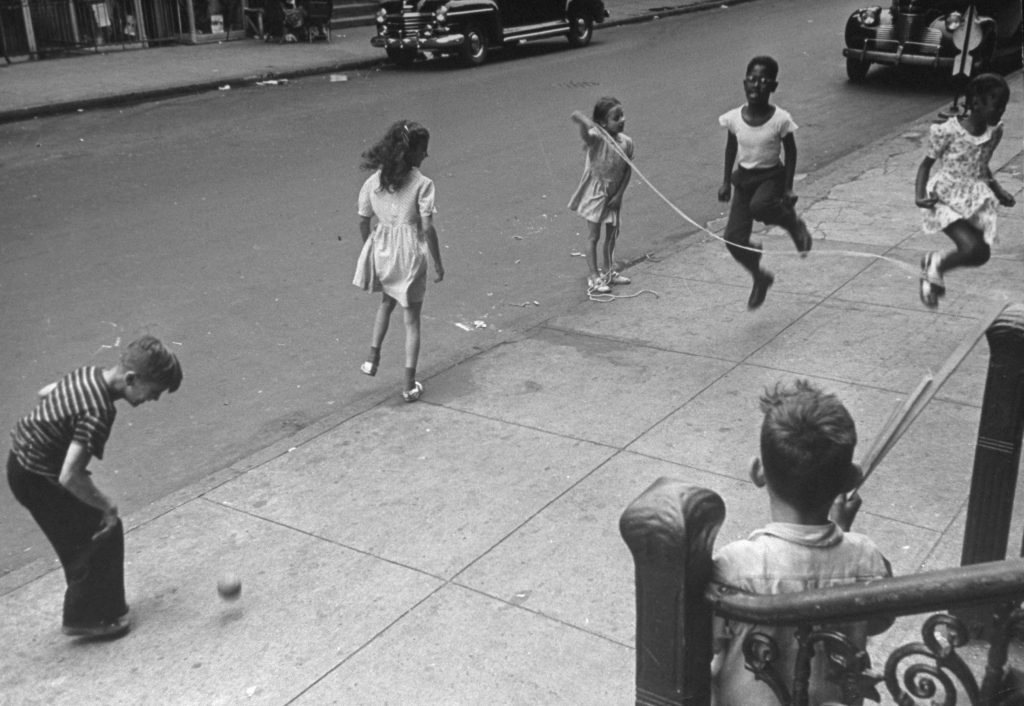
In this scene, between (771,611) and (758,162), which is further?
(758,162)

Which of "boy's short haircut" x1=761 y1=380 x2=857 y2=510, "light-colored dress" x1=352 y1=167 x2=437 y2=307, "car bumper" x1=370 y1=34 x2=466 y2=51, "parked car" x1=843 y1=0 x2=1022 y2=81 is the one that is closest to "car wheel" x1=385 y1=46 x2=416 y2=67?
"car bumper" x1=370 y1=34 x2=466 y2=51

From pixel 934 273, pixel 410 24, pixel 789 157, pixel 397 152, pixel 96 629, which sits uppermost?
pixel 397 152

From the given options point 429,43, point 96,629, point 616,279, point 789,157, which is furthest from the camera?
point 429,43

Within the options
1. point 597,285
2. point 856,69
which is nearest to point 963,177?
point 597,285

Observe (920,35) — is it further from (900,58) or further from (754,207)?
(754,207)

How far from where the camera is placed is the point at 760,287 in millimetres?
8117

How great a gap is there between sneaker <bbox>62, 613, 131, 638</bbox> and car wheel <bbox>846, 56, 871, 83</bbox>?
16.6 meters

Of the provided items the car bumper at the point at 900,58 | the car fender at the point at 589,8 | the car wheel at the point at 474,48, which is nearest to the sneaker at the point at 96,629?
the car bumper at the point at 900,58

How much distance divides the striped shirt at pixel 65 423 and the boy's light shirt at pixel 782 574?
2555mm

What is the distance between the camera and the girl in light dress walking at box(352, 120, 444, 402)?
6.52 metres

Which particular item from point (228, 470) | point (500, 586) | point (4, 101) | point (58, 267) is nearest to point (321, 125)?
point (4, 101)

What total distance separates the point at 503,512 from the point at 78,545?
193 centimetres

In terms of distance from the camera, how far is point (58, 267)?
31.5ft

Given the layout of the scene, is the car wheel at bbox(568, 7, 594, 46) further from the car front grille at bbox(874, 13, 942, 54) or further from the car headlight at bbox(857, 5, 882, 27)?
the car front grille at bbox(874, 13, 942, 54)
